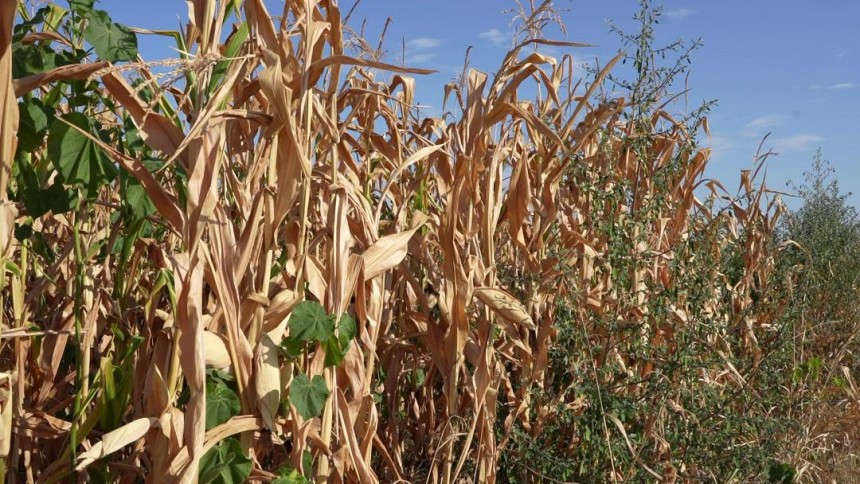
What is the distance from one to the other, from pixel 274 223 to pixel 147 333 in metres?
0.35

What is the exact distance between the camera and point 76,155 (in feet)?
5.08

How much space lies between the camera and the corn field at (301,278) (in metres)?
1.54

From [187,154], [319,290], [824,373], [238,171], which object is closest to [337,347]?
[319,290]

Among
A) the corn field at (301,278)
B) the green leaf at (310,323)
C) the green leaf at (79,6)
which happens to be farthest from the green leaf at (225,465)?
the green leaf at (79,6)

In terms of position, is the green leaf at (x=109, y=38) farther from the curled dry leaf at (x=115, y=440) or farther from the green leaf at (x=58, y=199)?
the curled dry leaf at (x=115, y=440)

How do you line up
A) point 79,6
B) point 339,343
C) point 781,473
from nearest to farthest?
1. point 79,6
2. point 339,343
3. point 781,473

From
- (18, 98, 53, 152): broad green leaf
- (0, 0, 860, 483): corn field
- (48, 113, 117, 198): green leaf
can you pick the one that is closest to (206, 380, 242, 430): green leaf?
(0, 0, 860, 483): corn field

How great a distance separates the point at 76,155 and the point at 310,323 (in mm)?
539

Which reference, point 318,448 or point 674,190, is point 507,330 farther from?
point 674,190

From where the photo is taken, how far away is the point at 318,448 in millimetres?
1753

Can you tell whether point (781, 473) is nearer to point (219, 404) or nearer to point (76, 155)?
point (219, 404)

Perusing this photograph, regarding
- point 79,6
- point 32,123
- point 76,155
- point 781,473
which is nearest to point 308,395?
point 76,155

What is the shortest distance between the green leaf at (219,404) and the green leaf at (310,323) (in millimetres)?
164

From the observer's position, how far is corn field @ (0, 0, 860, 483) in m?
1.54
